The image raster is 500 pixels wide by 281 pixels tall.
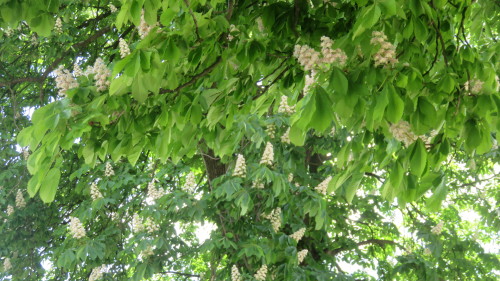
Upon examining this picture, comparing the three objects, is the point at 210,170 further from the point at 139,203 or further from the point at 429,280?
the point at 429,280

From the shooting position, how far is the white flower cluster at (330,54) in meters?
2.08

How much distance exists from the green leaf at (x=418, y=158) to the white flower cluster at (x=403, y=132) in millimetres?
29

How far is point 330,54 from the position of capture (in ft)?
6.85

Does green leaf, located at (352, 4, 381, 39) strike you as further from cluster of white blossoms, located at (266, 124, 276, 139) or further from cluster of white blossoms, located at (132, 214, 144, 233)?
cluster of white blossoms, located at (132, 214, 144, 233)

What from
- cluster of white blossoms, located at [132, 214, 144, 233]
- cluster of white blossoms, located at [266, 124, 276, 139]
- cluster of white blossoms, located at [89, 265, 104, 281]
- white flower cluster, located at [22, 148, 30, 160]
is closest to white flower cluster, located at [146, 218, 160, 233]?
cluster of white blossoms, located at [132, 214, 144, 233]

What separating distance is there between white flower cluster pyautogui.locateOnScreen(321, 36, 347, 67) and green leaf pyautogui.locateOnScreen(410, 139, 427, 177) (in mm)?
488

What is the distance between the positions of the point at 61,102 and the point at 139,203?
15.6 feet

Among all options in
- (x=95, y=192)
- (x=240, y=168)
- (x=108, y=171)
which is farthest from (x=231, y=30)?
(x=108, y=171)

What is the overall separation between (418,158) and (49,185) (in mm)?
1341

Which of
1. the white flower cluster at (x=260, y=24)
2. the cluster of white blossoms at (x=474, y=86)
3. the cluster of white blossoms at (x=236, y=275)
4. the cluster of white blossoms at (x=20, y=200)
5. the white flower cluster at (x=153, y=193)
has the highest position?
the cluster of white blossoms at (x=20, y=200)

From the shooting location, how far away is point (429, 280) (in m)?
7.02

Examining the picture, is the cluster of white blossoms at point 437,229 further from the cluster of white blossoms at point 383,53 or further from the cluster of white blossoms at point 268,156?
the cluster of white blossoms at point 383,53

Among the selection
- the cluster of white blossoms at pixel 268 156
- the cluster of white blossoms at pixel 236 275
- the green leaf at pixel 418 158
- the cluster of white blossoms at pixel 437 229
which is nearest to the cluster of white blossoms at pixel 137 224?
the cluster of white blossoms at pixel 236 275

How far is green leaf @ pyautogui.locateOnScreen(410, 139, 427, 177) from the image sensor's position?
236 cm
